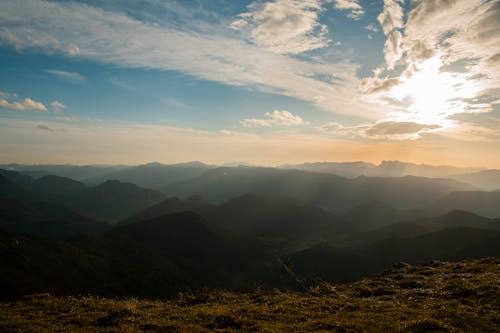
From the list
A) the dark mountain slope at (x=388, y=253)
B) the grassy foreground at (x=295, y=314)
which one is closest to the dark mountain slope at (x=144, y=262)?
the dark mountain slope at (x=388, y=253)

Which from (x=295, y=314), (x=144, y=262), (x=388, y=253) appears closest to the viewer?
(x=295, y=314)

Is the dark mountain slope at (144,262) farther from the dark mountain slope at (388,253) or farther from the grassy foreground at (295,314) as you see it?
the grassy foreground at (295,314)

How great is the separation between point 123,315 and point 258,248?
16487cm

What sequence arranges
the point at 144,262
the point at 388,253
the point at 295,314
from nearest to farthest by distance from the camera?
the point at 295,314, the point at 144,262, the point at 388,253

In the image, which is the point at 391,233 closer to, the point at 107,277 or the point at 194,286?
the point at 194,286

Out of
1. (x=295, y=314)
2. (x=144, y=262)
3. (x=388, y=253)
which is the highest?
(x=295, y=314)

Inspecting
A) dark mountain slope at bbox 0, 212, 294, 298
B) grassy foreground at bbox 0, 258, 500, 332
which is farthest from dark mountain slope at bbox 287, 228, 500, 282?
grassy foreground at bbox 0, 258, 500, 332

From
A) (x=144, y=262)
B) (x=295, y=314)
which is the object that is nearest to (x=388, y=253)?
(x=144, y=262)

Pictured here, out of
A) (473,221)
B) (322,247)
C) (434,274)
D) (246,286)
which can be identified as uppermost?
(434,274)

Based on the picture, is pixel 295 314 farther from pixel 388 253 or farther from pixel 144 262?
pixel 388 253

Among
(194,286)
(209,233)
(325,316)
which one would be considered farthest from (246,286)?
(325,316)

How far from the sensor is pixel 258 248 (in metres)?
174

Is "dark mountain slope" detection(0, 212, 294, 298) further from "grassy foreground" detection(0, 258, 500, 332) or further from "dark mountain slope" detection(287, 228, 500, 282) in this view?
"grassy foreground" detection(0, 258, 500, 332)

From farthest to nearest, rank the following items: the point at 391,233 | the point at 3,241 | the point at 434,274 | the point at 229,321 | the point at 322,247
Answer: the point at 391,233 → the point at 322,247 → the point at 3,241 → the point at 434,274 → the point at 229,321
